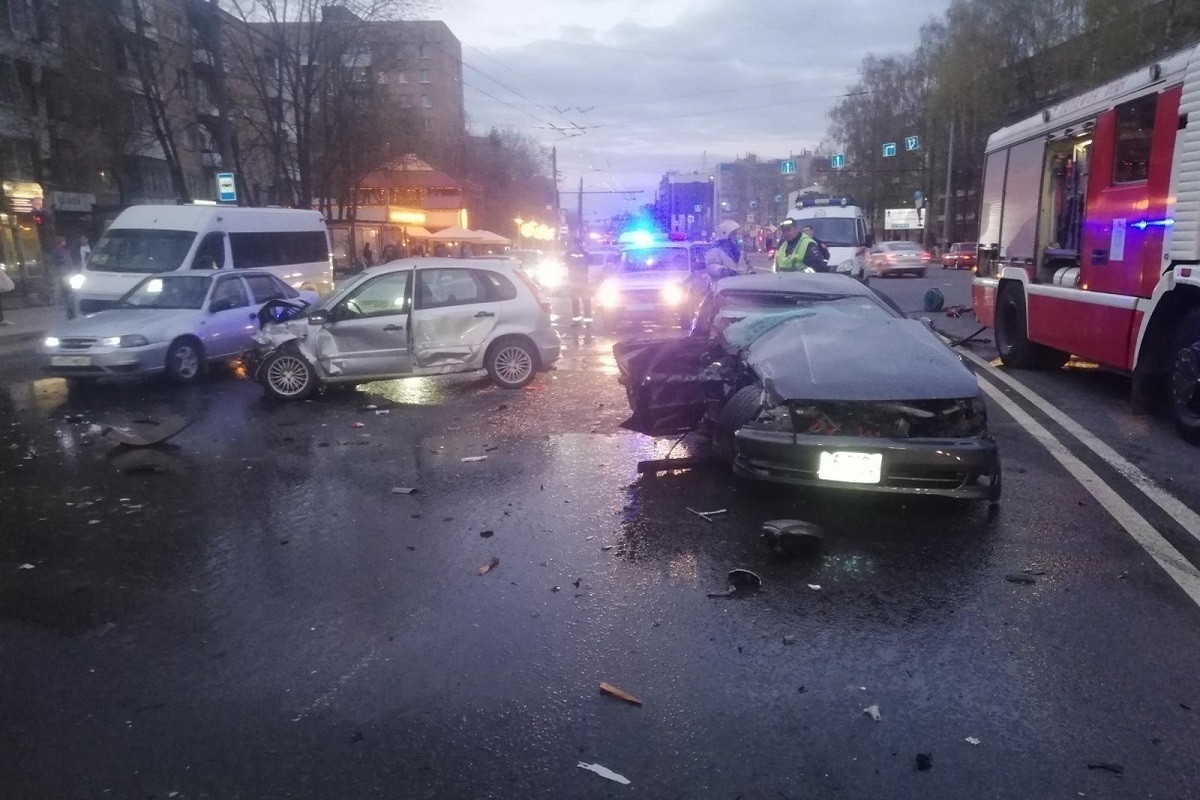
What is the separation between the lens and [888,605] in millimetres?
4500

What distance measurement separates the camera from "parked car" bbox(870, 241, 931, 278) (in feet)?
118

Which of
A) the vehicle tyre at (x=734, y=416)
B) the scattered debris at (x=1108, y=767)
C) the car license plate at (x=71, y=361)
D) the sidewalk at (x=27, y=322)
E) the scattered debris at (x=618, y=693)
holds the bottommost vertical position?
the sidewalk at (x=27, y=322)

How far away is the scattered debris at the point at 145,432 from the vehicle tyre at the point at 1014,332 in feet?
32.4

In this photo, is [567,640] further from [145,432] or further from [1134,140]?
[1134,140]

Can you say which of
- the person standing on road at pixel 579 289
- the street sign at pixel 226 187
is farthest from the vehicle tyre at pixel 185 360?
the street sign at pixel 226 187

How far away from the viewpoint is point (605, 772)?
3105 millimetres

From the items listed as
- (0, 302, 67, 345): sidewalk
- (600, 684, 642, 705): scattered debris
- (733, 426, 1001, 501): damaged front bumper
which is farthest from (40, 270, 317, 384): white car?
(600, 684, 642, 705): scattered debris

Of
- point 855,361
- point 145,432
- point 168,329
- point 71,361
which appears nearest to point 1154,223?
point 855,361

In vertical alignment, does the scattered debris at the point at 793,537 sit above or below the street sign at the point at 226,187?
below

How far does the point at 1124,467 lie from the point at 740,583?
13.1 feet

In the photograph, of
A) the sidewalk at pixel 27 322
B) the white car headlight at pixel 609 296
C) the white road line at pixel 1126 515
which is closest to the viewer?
the white road line at pixel 1126 515

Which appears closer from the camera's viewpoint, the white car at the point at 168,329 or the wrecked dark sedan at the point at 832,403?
the wrecked dark sedan at the point at 832,403

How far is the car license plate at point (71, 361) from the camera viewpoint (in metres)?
11.1

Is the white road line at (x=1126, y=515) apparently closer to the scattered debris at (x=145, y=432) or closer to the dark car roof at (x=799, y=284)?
the dark car roof at (x=799, y=284)
